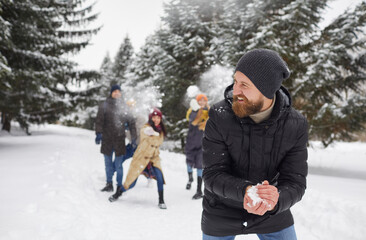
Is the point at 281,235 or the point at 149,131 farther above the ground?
the point at 149,131

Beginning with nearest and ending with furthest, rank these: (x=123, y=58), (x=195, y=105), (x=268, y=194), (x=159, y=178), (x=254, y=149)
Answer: (x=268, y=194) < (x=254, y=149) < (x=159, y=178) < (x=195, y=105) < (x=123, y=58)

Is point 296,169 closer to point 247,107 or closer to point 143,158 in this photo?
point 247,107

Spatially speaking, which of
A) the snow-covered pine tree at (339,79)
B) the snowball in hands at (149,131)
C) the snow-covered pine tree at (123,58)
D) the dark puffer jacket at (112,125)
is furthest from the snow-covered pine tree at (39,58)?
the snow-covered pine tree at (123,58)

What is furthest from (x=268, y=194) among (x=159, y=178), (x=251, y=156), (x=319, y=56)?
(x=319, y=56)

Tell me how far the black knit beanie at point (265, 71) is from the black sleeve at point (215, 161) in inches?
14.0

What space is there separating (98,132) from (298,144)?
17.3 ft

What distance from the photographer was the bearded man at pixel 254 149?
158cm

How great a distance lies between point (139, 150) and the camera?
5.61 m

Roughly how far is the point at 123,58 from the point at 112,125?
29062 mm

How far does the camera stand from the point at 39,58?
424 inches

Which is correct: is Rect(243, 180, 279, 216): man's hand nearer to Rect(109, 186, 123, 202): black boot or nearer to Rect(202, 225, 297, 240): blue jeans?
Rect(202, 225, 297, 240): blue jeans

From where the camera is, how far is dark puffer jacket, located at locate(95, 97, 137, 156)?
6.18m

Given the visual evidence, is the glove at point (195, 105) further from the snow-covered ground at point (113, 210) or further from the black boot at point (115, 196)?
the black boot at point (115, 196)

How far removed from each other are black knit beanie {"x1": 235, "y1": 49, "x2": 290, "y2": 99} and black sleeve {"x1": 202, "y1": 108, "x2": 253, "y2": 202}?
356mm
